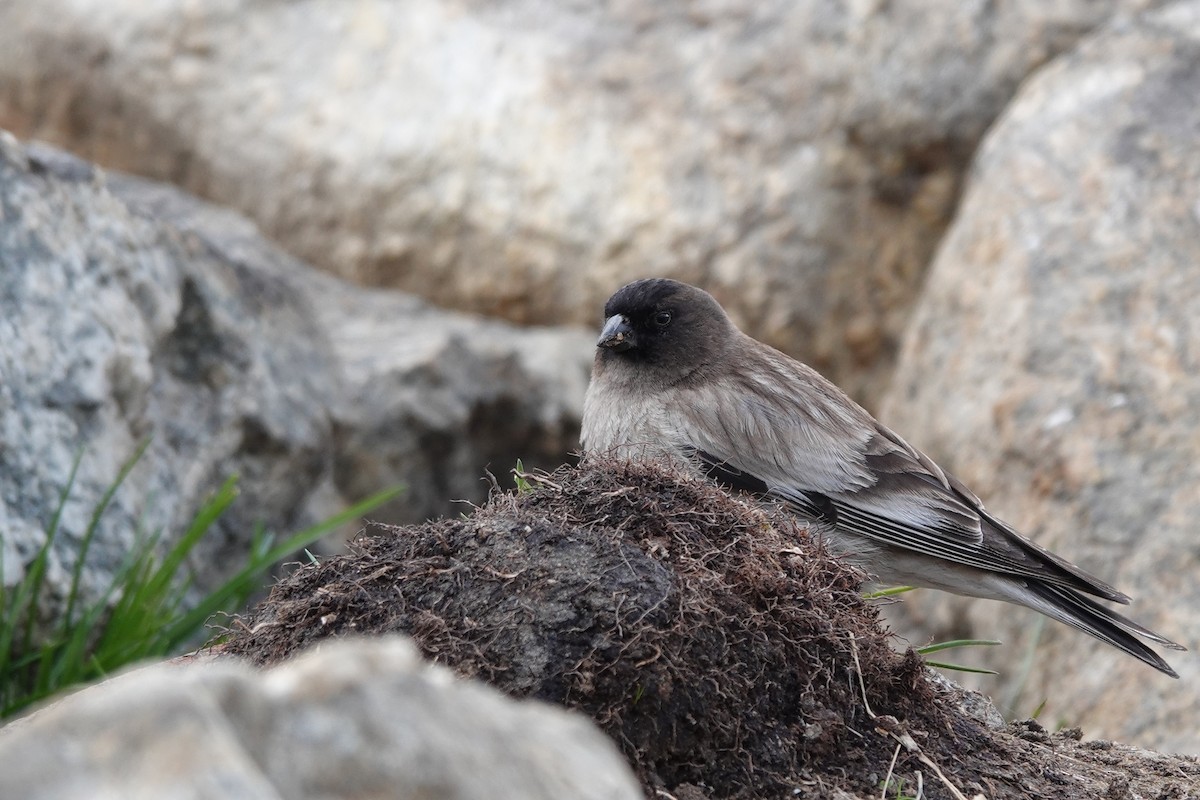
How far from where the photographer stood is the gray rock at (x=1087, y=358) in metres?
6.25

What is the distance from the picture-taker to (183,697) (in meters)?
1.59

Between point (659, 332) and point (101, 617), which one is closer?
point (101, 617)

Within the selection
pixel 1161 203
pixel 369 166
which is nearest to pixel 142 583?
pixel 369 166

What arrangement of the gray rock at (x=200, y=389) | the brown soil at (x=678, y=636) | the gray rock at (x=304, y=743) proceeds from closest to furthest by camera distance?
the gray rock at (x=304, y=743), the brown soil at (x=678, y=636), the gray rock at (x=200, y=389)

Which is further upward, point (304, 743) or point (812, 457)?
point (304, 743)

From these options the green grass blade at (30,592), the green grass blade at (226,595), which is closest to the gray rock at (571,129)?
the green grass blade at (226,595)

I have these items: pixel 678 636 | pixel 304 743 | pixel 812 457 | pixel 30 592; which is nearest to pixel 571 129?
pixel 812 457

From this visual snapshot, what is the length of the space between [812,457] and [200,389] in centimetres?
270

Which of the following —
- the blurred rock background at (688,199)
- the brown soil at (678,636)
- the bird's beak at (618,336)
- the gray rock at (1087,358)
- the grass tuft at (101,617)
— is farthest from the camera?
the blurred rock background at (688,199)

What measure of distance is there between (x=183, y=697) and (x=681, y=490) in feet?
6.29

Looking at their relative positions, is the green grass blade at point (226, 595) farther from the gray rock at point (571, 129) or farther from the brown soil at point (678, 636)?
the gray rock at point (571, 129)

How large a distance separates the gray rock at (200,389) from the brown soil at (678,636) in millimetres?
2188

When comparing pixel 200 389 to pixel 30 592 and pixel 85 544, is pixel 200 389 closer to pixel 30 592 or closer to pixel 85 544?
pixel 85 544

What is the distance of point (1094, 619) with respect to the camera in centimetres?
514
